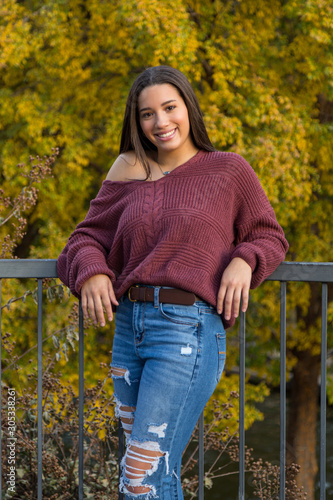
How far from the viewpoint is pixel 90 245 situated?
221 centimetres

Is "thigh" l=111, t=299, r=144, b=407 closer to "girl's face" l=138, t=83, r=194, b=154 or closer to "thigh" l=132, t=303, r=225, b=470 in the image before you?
"thigh" l=132, t=303, r=225, b=470

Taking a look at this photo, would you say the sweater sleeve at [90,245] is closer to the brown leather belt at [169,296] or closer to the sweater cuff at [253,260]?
the brown leather belt at [169,296]

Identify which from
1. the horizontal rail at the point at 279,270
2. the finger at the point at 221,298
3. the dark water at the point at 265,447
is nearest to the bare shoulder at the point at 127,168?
the horizontal rail at the point at 279,270

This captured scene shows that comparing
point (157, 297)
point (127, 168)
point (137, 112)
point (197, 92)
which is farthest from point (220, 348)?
point (197, 92)

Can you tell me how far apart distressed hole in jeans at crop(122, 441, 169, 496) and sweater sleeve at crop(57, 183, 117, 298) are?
1.76ft

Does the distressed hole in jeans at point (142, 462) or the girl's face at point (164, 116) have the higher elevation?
the girl's face at point (164, 116)

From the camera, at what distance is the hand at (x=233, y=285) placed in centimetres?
195

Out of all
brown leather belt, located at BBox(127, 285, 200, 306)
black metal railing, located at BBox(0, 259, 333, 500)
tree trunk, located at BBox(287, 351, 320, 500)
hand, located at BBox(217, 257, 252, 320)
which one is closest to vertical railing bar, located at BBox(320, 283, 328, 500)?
black metal railing, located at BBox(0, 259, 333, 500)

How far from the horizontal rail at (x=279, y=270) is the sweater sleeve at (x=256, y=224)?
0.17 m

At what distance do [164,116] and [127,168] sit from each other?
10.0 inches

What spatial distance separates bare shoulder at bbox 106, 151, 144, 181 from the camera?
2203 millimetres

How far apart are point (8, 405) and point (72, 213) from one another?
7.18 m

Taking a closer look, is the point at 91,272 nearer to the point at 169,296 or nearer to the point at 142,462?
the point at 169,296

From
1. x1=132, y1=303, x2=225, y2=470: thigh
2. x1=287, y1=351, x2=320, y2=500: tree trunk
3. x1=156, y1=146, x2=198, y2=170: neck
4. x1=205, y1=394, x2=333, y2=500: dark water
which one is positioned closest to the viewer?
x1=132, y1=303, x2=225, y2=470: thigh
